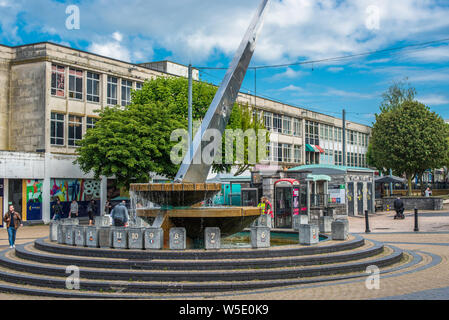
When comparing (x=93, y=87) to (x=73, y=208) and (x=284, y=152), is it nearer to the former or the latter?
(x=73, y=208)

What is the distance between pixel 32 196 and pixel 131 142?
336 inches

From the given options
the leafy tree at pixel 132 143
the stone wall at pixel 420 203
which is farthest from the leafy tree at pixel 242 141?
the stone wall at pixel 420 203

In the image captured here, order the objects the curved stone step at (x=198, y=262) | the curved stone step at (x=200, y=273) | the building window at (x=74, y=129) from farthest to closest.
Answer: the building window at (x=74, y=129), the curved stone step at (x=198, y=262), the curved stone step at (x=200, y=273)

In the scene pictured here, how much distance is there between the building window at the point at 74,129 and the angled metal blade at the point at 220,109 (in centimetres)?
2361

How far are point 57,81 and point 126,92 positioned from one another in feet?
23.3

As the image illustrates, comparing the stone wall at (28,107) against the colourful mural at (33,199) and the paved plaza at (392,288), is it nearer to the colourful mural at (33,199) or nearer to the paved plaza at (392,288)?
the colourful mural at (33,199)

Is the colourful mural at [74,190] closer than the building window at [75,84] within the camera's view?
Yes

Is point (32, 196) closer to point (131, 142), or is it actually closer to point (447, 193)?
point (131, 142)

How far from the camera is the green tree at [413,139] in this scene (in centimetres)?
4547

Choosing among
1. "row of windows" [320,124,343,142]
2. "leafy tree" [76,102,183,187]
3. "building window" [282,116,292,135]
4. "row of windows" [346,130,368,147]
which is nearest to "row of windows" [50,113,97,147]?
"leafy tree" [76,102,183,187]

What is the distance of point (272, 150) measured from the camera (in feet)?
196

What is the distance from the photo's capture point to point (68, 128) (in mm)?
37344

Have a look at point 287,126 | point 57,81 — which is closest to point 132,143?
point 57,81

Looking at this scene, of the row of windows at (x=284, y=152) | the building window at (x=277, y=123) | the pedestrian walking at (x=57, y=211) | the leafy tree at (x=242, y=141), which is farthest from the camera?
the building window at (x=277, y=123)
